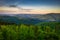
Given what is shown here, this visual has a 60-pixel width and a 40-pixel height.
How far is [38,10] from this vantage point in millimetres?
1755

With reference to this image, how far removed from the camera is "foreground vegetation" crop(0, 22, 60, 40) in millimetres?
1712

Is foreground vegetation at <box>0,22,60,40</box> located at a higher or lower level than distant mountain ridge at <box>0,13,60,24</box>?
lower

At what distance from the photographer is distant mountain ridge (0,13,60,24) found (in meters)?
1.75

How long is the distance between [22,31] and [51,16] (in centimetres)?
36

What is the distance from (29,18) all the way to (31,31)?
0.48 ft

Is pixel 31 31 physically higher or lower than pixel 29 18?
lower

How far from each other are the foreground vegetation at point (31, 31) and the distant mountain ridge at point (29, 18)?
0.15 ft

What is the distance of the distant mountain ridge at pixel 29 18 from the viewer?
Answer: 68.7 inches

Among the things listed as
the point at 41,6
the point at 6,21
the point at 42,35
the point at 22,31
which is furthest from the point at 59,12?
the point at 6,21

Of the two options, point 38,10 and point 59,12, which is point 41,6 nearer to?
point 38,10

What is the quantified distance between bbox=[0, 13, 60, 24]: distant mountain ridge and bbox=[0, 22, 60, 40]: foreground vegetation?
45 millimetres

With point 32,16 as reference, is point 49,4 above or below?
above

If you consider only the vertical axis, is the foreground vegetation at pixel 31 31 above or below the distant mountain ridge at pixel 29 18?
below

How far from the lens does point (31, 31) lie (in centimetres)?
173
